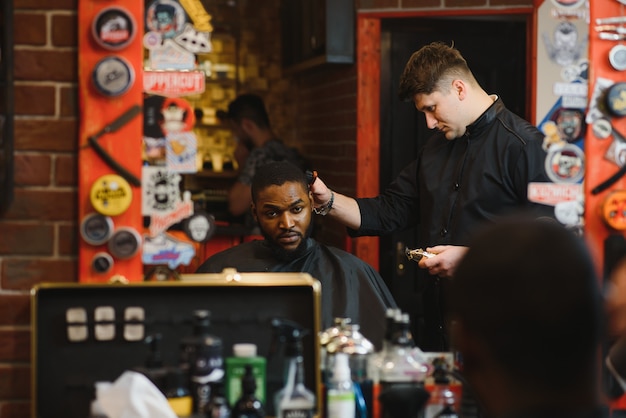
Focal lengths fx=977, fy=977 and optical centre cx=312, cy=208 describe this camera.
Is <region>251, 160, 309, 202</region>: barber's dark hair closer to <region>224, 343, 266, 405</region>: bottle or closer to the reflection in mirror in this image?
the reflection in mirror

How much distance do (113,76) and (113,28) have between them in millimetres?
107

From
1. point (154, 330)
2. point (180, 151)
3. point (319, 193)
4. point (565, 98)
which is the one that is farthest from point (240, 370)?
point (319, 193)

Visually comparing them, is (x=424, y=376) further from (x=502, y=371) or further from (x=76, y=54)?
(x=76, y=54)

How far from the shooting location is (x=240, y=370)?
199cm

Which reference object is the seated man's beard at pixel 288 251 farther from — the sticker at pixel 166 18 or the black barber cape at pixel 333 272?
the sticker at pixel 166 18

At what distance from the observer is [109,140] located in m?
2.22

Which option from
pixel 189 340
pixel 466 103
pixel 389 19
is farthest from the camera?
pixel 389 19

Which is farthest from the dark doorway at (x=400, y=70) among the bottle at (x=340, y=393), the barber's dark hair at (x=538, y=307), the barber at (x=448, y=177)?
the barber's dark hair at (x=538, y=307)

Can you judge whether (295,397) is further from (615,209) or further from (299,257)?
(299,257)

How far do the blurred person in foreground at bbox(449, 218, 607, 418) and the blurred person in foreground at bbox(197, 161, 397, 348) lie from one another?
1597 mm

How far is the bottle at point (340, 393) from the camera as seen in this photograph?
6.66 feet

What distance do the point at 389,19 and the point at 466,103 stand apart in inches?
68.3

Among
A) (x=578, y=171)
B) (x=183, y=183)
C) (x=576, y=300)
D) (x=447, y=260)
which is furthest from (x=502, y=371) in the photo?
(x=447, y=260)

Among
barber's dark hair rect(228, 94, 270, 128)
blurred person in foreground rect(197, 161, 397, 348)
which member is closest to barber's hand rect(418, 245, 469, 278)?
blurred person in foreground rect(197, 161, 397, 348)
